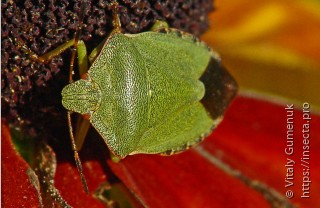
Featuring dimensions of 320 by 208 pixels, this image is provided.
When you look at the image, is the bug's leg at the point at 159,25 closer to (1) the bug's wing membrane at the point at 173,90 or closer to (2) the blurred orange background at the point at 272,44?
(1) the bug's wing membrane at the point at 173,90

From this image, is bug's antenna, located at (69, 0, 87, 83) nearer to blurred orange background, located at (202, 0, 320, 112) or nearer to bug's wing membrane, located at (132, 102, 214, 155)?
bug's wing membrane, located at (132, 102, 214, 155)

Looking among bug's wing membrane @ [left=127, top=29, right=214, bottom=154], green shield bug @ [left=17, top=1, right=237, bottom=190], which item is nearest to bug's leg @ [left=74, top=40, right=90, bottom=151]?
green shield bug @ [left=17, top=1, right=237, bottom=190]

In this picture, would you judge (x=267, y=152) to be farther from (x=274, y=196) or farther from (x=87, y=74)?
(x=87, y=74)

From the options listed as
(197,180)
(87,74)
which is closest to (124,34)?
(87,74)

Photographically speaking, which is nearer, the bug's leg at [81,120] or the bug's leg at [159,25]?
the bug's leg at [81,120]

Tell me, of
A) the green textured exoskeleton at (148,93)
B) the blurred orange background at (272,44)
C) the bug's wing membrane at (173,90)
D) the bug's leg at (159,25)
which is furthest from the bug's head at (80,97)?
the blurred orange background at (272,44)

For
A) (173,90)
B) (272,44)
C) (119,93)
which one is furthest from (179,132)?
(272,44)

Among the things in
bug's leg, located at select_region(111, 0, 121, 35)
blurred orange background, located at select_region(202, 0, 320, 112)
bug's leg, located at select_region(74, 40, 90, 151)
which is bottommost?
blurred orange background, located at select_region(202, 0, 320, 112)
